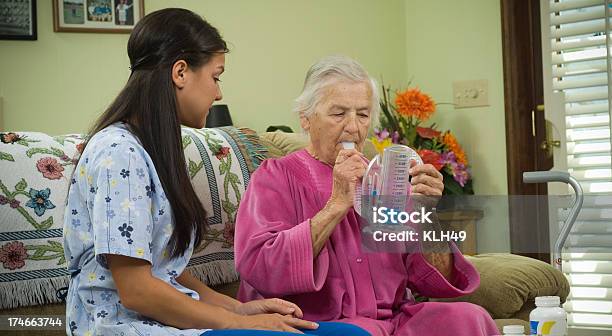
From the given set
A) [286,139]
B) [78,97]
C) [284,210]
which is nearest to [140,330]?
[284,210]

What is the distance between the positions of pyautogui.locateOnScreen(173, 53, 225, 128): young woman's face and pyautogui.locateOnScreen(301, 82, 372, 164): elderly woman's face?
15.8 inches

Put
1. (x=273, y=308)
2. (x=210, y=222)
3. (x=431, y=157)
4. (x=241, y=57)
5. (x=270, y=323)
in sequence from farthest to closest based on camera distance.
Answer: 1. (x=241, y=57)
2. (x=431, y=157)
3. (x=210, y=222)
4. (x=273, y=308)
5. (x=270, y=323)

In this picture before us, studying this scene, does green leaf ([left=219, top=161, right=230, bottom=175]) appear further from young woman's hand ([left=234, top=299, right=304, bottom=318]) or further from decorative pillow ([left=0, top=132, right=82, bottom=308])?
young woman's hand ([left=234, top=299, right=304, bottom=318])

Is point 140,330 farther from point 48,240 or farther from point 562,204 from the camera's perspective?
point 562,204

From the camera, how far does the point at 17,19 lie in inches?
138

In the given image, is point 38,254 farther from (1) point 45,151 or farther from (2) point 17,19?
(2) point 17,19

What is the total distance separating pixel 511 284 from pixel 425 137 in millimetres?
1662

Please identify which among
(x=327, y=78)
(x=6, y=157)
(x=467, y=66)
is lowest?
(x=6, y=157)

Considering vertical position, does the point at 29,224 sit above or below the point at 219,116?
below

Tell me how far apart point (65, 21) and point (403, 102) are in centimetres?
143

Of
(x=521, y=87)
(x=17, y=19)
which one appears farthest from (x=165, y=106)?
(x=521, y=87)

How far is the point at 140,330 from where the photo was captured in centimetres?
139

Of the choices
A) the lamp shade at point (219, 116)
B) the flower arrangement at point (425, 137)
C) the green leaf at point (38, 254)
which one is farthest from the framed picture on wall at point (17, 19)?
the green leaf at point (38, 254)

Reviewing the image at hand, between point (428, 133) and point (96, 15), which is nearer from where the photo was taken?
point (96, 15)
